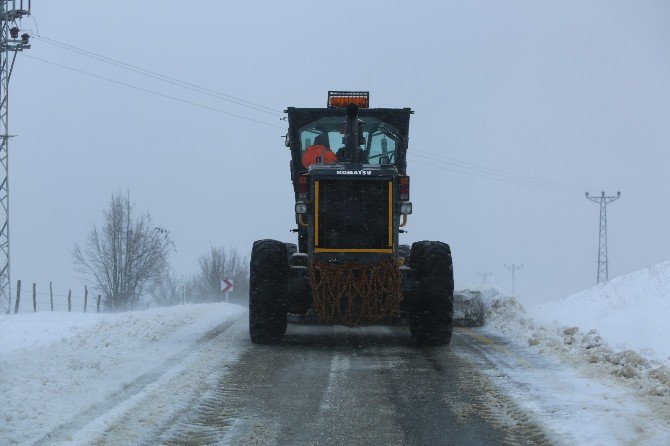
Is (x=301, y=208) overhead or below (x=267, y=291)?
overhead

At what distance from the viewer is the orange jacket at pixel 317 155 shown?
1299 cm

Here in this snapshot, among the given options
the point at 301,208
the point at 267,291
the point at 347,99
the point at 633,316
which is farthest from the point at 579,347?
the point at 347,99

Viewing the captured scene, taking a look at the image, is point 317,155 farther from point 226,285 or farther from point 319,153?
point 226,285

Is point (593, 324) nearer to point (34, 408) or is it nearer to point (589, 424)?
point (589, 424)

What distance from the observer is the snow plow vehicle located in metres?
11.3

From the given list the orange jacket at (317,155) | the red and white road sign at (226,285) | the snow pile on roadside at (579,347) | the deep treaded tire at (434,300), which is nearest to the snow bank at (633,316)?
the snow pile on roadside at (579,347)

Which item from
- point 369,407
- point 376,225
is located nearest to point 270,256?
point 376,225

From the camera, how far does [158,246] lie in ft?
157

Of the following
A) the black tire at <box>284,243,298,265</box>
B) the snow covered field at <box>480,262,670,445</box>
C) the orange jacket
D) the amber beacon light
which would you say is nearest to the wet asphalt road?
the snow covered field at <box>480,262,670,445</box>

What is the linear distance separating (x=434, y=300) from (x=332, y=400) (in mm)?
4386

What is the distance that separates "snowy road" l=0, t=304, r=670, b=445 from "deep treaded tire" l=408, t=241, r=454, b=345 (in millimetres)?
447

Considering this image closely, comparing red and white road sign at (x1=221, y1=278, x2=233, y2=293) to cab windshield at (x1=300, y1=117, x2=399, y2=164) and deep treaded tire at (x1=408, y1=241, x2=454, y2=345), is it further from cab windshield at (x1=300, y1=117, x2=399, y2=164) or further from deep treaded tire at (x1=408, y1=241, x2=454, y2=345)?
deep treaded tire at (x1=408, y1=241, x2=454, y2=345)

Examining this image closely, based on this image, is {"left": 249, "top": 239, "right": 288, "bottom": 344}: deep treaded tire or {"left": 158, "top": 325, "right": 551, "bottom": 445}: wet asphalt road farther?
{"left": 249, "top": 239, "right": 288, "bottom": 344}: deep treaded tire

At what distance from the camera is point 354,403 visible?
731cm
